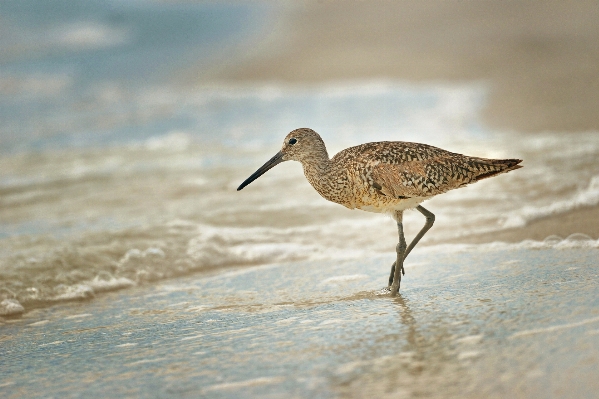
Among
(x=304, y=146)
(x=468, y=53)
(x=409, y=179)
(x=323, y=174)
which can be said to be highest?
(x=468, y=53)

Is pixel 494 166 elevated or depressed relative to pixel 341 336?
elevated

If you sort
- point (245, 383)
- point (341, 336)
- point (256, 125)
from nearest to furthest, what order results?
point (245, 383)
point (341, 336)
point (256, 125)

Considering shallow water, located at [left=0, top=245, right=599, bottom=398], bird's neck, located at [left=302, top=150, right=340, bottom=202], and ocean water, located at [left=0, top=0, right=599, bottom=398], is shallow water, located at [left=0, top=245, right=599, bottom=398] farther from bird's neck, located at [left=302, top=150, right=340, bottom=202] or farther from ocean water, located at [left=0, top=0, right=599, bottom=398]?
bird's neck, located at [left=302, top=150, right=340, bottom=202]

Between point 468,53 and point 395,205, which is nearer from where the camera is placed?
point 395,205

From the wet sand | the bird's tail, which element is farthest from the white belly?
the wet sand

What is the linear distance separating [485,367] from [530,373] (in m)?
0.20

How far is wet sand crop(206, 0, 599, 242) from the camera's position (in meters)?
14.7

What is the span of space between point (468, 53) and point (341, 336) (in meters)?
21.0

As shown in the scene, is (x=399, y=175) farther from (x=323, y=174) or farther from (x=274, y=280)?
(x=274, y=280)

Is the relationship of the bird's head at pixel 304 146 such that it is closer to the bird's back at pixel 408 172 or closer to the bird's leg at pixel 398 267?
the bird's back at pixel 408 172

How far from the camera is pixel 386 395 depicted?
3160mm

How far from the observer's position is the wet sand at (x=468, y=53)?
578 inches

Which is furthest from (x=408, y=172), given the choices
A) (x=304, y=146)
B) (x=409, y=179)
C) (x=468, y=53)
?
(x=468, y=53)

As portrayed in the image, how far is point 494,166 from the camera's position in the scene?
520 cm
